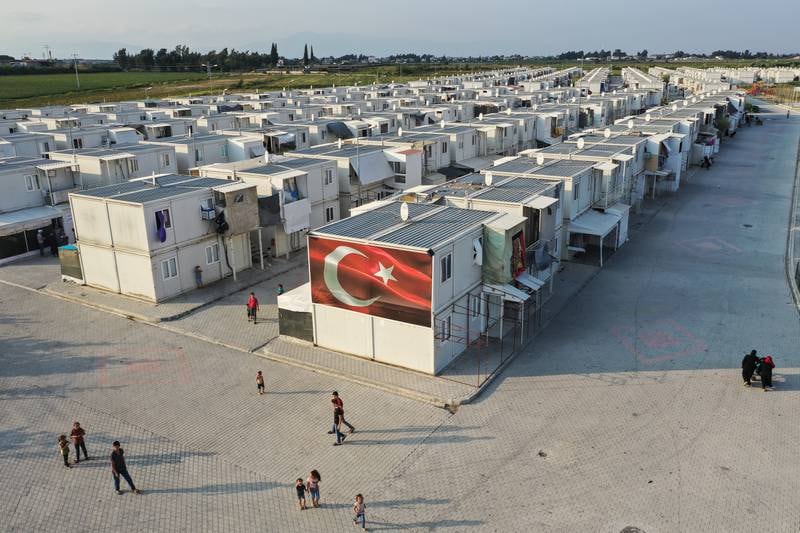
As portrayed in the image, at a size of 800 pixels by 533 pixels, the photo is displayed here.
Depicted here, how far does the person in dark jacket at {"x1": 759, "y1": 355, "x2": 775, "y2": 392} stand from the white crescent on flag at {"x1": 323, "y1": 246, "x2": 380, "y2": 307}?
1087 centimetres

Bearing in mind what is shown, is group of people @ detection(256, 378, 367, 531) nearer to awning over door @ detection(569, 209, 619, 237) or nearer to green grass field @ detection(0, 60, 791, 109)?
awning over door @ detection(569, 209, 619, 237)

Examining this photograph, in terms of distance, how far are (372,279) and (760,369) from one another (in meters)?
11.1

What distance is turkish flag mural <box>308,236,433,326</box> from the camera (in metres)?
17.8

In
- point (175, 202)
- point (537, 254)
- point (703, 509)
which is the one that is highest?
point (175, 202)

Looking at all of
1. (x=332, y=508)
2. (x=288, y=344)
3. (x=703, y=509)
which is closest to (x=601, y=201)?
(x=288, y=344)

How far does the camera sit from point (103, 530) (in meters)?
12.5

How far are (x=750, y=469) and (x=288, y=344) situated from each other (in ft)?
44.0

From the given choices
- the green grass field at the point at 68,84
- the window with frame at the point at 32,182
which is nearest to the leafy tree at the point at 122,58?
the green grass field at the point at 68,84

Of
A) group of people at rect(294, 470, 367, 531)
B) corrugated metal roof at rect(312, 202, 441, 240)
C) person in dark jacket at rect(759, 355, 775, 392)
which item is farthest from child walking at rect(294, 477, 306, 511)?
person in dark jacket at rect(759, 355, 775, 392)

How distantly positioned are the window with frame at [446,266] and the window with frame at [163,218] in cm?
1209

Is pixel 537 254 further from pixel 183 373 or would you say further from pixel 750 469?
pixel 183 373

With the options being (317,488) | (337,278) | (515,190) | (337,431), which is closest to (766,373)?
(515,190)

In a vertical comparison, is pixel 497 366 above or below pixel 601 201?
below

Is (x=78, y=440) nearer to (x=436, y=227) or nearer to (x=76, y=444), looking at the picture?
(x=76, y=444)
